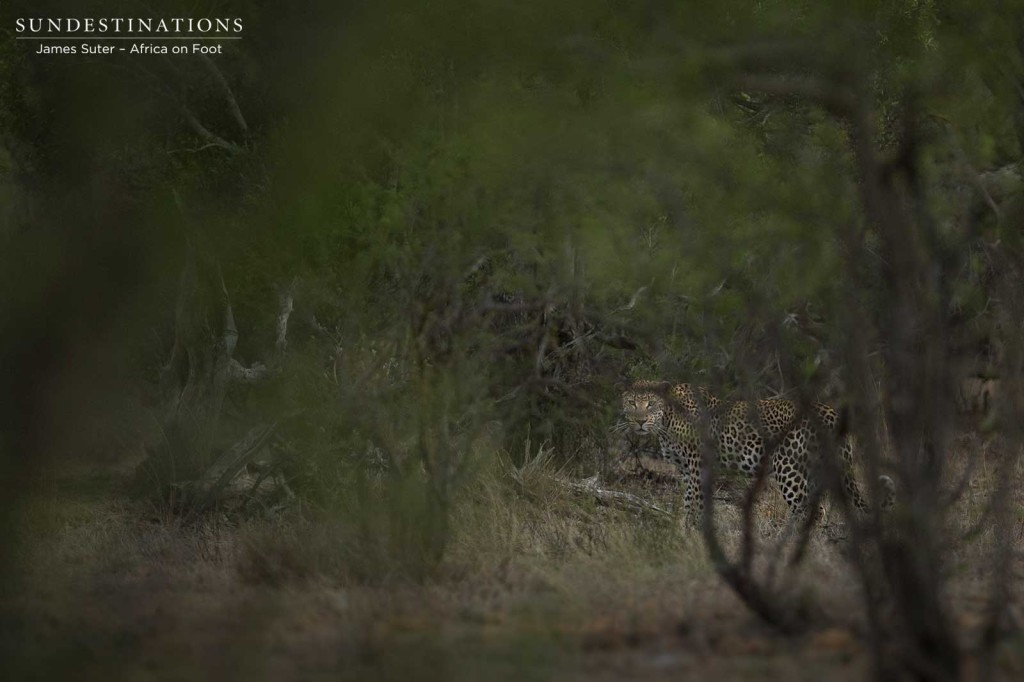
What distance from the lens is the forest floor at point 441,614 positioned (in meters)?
5.73

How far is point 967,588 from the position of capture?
7.50 metres

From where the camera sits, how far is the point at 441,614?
6.87 metres

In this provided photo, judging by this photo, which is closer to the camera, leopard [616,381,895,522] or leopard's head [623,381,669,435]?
leopard [616,381,895,522]

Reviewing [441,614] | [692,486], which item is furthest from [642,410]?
[441,614]

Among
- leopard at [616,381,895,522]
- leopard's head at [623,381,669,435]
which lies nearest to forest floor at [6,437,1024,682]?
leopard at [616,381,895,522]

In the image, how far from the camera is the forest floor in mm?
5730

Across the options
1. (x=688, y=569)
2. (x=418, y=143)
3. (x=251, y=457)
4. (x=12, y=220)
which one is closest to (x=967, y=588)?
(x=688, y=569)

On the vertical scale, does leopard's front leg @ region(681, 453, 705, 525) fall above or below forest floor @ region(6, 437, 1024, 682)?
above

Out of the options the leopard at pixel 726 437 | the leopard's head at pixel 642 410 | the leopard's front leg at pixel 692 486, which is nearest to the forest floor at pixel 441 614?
the leopard's front leg at pixel 692 486

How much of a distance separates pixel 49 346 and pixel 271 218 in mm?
1903

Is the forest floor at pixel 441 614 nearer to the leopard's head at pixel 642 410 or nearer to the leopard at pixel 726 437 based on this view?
the leopard at pixel 726 437

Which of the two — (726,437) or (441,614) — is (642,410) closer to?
(726,437)

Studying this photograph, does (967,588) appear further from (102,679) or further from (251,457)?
(251,457)

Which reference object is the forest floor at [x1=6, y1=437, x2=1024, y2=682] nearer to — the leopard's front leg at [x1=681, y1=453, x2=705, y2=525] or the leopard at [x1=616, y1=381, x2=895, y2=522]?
the leopard's front leg at [x1=681, y1=453, x2=705, y2=525]
